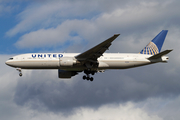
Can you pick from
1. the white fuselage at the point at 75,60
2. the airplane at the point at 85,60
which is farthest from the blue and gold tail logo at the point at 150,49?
the white fuselage at the point at 75,60

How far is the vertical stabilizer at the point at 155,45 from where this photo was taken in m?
49.4

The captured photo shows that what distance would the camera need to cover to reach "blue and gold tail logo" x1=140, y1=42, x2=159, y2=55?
1943 inches

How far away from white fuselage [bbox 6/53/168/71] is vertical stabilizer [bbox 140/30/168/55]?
234 centimetres

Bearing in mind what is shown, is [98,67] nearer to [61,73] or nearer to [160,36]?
[61,73]

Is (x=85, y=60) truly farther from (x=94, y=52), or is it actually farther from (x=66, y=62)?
(x=66, y=62)

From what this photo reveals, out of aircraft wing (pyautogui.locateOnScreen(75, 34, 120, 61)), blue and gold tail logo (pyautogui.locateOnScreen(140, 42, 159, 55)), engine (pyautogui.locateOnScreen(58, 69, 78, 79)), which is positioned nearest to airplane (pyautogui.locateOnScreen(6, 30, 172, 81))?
aircraft wing (pyautogui.locateOnScreen(75, 34, 120, 61))

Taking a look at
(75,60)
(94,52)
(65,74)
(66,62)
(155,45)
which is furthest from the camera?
(65,74)

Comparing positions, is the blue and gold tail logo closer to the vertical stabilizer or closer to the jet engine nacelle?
the vertical stabilizer

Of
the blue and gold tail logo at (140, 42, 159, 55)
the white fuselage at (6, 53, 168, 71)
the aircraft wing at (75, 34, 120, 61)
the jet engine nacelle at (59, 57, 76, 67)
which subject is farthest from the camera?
the blue and gold tail logo at (140, 42, 159, 55)

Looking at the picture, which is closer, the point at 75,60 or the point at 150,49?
the point at 75,60

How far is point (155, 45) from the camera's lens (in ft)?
165

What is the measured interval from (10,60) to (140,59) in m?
21.1

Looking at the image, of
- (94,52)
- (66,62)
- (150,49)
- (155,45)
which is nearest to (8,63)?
(66,62)

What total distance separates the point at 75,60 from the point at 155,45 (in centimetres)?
1485
